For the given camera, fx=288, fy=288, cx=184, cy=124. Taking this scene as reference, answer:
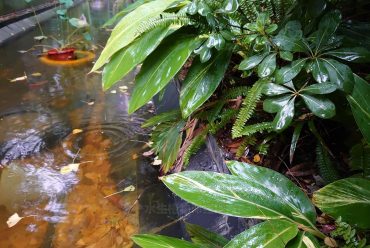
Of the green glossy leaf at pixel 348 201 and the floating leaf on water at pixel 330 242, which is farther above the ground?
the green glossy leaf at pixel 348 201

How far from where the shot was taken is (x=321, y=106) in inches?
28.9

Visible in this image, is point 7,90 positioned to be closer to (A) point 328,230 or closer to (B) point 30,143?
(B) point 30,143

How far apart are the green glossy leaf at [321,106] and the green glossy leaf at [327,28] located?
0.17m

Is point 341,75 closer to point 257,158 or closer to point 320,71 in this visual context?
point 320,71

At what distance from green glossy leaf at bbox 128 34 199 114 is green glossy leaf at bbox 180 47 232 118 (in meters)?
0.09

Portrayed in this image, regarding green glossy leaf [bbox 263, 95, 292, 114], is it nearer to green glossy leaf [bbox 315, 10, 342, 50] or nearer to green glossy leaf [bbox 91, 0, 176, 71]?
green glossy leaf [bbox 315, 10, 342, 50]

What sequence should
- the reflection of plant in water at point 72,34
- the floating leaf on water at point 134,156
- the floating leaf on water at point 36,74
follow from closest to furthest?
the floating leaf on water at point 134,156
the floating leaf on water at point 36,74
the reflection of plant in water at point 72,34

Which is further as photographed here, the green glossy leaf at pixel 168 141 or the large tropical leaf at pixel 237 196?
the green glossy leaf at pixel 168 141

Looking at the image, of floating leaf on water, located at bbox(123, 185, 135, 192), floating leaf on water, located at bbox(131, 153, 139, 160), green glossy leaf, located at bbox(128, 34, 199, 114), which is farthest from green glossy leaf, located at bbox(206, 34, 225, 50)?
floating leaf on water, located at bbox(131, 153, 139, 160)

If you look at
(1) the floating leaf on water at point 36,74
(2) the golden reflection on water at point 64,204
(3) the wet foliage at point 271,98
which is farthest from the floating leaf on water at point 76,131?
(1) the floating leaf on water at point 36,74

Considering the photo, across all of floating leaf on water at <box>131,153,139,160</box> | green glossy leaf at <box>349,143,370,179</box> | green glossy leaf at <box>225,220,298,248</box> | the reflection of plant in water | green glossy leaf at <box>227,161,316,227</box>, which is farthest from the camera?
the reflection of plant in water

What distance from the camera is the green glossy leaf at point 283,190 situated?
2.19 feet

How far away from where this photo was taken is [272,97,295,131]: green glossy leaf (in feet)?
2.49

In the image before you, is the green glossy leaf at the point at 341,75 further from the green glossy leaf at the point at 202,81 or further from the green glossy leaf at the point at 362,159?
the green glossy leaf at the point at 202,81
